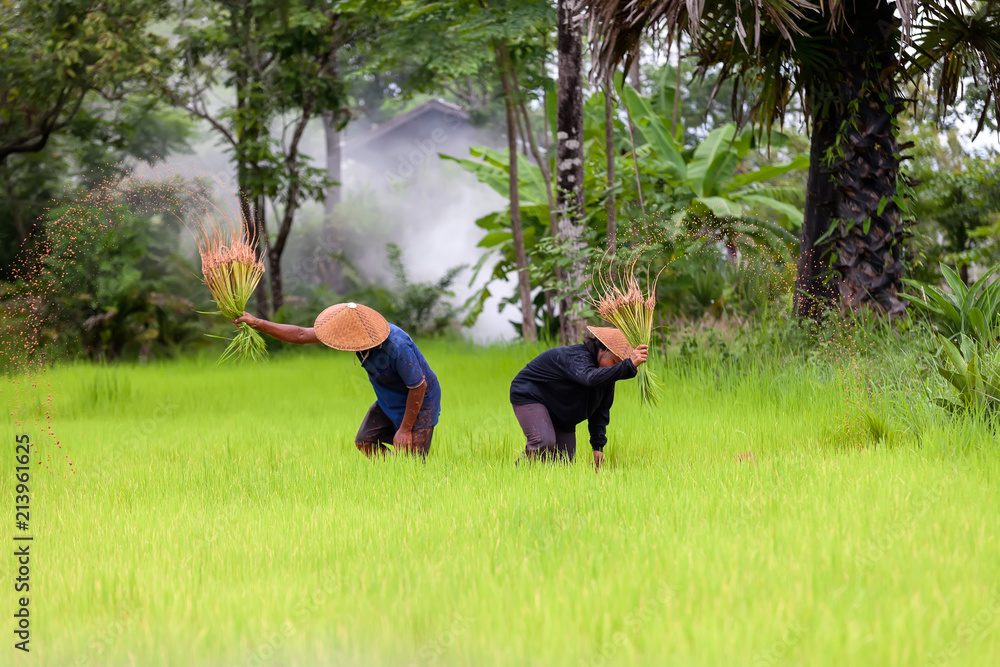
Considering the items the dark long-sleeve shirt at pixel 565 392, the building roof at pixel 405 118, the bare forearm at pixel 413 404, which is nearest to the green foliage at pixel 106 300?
the bare forearm at pixel 413 404

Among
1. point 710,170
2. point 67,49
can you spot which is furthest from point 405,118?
point 710,170

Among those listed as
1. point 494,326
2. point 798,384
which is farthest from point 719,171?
point 494,326

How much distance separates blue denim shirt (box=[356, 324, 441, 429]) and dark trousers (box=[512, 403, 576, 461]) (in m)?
0.64

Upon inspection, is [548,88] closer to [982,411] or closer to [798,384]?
[798,384]

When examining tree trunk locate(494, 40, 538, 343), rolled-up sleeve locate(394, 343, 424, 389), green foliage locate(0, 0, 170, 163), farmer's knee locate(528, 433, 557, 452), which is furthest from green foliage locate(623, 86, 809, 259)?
green foliage locate(0, 0, 170, 163)

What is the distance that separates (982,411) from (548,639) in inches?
160

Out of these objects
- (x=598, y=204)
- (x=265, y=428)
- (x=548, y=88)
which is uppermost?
(x=548, y=88)

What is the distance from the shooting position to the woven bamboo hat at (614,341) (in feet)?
16.8

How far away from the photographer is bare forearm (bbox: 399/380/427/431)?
5477 mm

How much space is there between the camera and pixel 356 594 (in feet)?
10.9

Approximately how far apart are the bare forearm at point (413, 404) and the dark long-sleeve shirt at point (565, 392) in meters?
0.59

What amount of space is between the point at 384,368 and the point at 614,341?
155 cm

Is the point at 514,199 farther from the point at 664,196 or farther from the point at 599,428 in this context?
the point at 599,428

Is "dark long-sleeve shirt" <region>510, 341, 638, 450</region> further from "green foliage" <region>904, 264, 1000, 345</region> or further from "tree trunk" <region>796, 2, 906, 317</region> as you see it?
"tree trunk" <region>796, 2, 906, 317</region>
